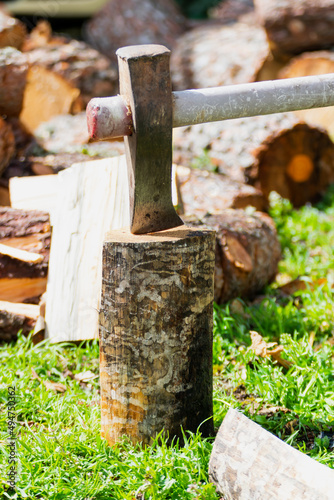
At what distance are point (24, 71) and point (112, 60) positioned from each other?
10.5ft

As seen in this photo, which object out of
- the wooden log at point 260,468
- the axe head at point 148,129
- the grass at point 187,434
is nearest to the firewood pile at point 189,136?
the grass at point 187,434

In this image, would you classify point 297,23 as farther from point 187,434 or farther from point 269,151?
point 187,434

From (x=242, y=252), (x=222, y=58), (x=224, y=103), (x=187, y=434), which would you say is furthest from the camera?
(x=222, y=58)

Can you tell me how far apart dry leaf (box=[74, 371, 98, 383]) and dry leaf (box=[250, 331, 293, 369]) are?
0.82 metres

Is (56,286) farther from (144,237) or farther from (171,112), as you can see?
(171,112)

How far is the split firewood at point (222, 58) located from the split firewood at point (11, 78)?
2.51 m

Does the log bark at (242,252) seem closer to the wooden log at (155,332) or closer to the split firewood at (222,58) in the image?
the wooden log at (155,332)

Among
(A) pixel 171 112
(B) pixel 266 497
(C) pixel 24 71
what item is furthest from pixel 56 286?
(C) pixel 24 71

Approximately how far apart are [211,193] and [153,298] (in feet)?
7.62

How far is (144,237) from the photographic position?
6.50ft

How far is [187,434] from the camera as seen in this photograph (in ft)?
7.09

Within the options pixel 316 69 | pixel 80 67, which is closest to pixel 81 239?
pixel 80 67

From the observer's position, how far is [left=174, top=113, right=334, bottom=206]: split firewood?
468 cm

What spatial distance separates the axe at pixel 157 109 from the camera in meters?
1.79
